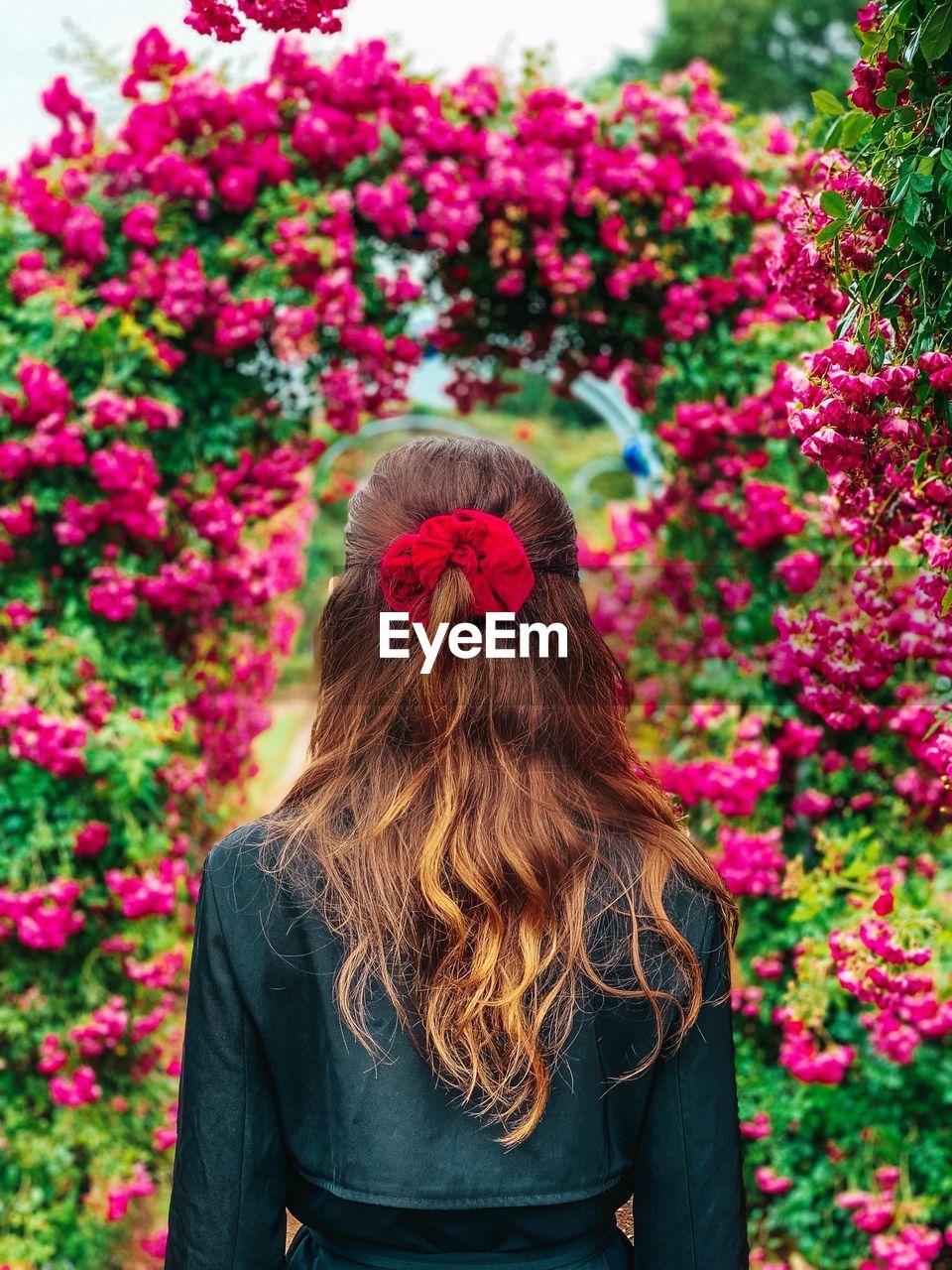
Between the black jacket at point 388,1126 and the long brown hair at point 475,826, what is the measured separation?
27mm

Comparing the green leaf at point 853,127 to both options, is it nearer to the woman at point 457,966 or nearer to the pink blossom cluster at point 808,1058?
the woman at point 457,966

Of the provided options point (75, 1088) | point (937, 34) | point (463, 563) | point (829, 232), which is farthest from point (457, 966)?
point (75, 1088)

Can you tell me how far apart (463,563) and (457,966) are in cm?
37

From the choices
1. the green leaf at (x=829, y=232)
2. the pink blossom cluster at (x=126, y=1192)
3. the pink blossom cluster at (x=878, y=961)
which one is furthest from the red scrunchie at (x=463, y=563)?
the pink blossom cluster at (x=126, y=1192)

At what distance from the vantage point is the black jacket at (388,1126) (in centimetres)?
106

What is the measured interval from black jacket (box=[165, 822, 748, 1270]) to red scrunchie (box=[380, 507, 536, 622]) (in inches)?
10.9

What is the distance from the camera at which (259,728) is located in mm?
4020

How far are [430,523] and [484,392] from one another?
112 inches

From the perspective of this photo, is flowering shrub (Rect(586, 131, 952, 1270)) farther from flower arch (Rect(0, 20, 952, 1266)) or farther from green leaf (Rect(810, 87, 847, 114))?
green leaf (Rect(810, 87, 847, 114))

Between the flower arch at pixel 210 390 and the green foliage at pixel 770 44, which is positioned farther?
the green foliage at pixel 770 44


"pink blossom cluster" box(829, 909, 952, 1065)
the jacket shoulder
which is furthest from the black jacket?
"pink blossom cluster" box(829, 909, 952, 1065)

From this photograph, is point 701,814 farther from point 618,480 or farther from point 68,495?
point 618,480

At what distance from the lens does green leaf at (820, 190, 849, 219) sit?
1.16 meters

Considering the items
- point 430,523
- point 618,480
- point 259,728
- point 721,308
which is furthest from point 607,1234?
point 618,480
